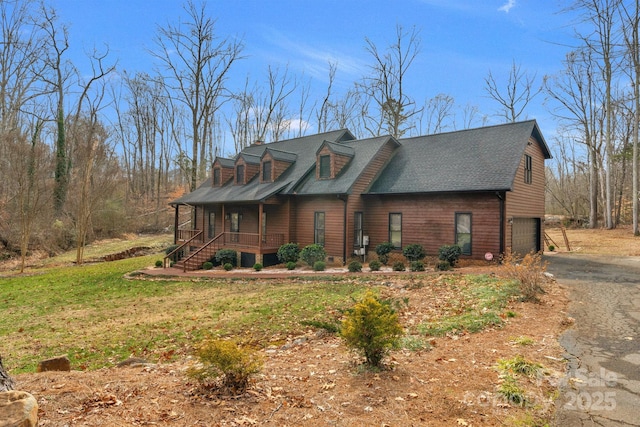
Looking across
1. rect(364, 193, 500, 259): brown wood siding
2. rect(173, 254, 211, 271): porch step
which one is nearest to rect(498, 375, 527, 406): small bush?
rect(364, 193, 500, 259): brown wood siding

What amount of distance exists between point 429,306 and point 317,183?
11621mm

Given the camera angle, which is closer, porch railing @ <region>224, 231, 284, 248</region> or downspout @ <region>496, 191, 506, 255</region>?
downspout @ <region>496, 191, 506, 255</region>

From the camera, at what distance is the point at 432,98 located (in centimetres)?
4534

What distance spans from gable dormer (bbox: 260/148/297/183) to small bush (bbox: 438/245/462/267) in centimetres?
1099

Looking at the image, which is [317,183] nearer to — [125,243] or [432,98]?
[125,243]

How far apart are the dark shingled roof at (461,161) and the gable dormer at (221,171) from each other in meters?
11.6

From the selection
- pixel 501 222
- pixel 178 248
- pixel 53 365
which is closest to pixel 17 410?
pixel 53 365

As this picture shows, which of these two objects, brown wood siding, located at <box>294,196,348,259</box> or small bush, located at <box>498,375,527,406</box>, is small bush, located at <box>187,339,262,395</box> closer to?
small bush, located at <box>498,375,527,406</box>

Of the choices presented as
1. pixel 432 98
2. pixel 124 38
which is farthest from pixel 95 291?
pixel 432 98

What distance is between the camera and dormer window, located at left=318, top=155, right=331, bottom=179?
19.9m

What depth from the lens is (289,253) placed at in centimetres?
1864

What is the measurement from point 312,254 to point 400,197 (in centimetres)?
526

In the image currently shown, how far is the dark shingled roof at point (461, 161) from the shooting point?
1580 cm

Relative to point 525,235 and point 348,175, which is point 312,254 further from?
point 525,235
